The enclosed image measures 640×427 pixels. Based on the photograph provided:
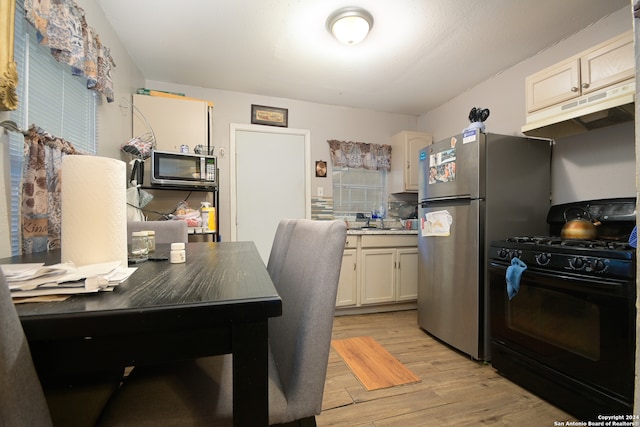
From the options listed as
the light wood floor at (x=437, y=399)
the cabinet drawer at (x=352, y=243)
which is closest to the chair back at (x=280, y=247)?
the light wood floor at (x=437, y=399)

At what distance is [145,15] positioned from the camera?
185cm

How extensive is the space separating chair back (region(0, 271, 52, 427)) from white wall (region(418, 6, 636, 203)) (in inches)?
109

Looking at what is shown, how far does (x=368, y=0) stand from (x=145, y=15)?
153 centimetres

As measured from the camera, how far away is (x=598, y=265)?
1243 mm

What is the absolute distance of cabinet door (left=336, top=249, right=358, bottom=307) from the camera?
9.15 feet

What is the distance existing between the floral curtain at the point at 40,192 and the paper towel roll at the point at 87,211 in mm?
668

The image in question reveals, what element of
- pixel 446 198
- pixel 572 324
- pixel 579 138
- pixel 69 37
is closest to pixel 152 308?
pixel 69 37

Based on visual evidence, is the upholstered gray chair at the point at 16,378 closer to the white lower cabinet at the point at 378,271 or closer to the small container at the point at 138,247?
the small container at the point at 138,247

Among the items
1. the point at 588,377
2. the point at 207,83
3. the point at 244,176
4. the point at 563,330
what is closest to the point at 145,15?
the point at 207,83

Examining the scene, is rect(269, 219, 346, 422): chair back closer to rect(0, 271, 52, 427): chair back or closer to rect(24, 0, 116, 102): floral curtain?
rect(0, 271, 52, 427): chair back

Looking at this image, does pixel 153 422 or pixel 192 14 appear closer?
pixel 153 422

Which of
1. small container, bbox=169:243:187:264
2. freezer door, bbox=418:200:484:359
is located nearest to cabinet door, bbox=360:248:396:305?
freezer door, bbox=418:200:484:359

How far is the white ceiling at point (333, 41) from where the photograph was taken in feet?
5.77

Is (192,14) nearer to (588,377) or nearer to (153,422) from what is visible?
(153,422)
